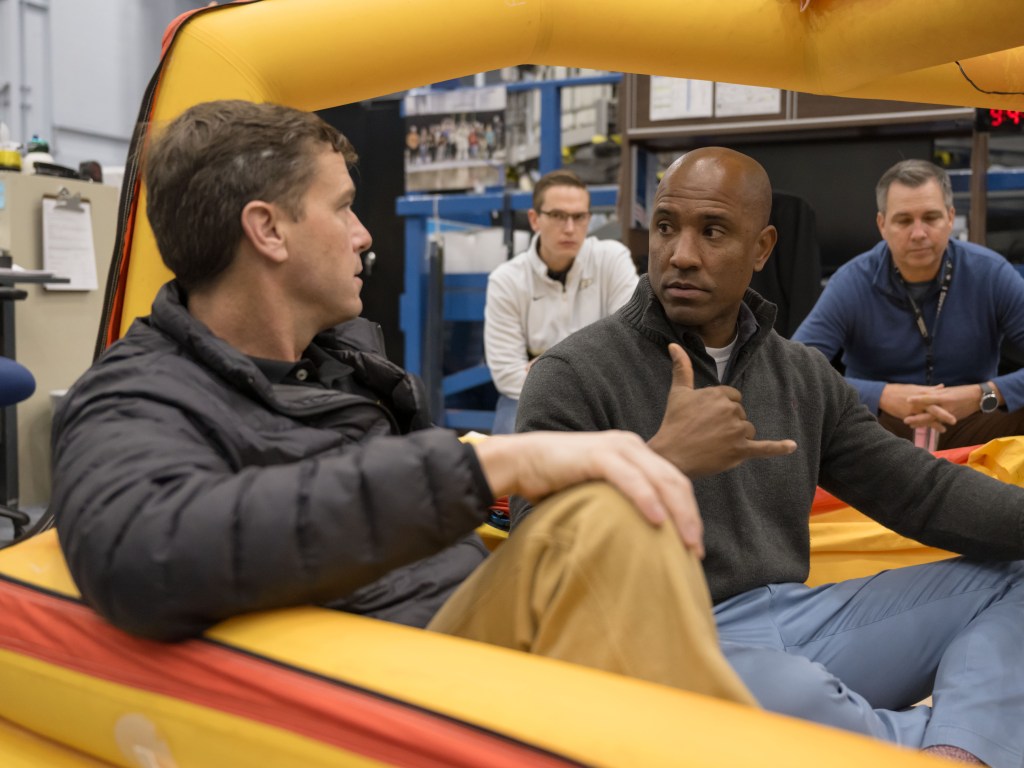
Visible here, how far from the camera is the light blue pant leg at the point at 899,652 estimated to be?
1277mm

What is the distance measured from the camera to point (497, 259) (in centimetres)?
540

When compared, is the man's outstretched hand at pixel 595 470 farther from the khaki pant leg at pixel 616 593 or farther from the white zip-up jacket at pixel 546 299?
the white zip-up jacket at pixel 546 299

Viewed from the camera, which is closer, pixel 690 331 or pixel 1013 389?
pixel 690 331

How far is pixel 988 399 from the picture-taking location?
279cm

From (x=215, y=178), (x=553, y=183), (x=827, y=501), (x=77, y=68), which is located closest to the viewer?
(x=215, y=178)

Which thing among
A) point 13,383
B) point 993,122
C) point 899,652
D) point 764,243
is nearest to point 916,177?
point 993,122

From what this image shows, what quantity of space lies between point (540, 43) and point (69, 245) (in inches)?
123

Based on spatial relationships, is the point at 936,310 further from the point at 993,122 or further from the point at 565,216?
the point at 565,216

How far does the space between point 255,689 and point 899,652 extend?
1.02 meters

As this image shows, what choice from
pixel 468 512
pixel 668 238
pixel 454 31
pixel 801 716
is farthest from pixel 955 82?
pixel 468 512

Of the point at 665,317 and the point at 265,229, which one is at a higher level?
the point at 265,229

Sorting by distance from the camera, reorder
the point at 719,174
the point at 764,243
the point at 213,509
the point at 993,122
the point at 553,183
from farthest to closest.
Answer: the point at 553,183
the point at 993,122
the point at 764,243
the point at 719,174
the point at 213,509

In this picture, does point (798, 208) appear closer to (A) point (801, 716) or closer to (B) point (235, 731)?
(A) point (801, 716)

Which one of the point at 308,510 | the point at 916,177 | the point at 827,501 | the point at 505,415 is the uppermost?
the point at 916,177
